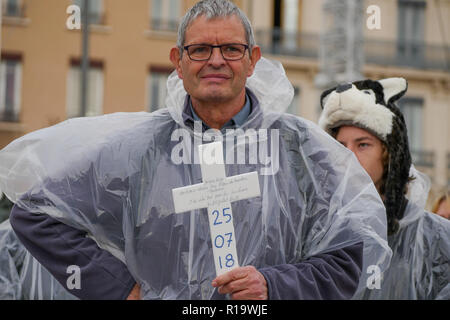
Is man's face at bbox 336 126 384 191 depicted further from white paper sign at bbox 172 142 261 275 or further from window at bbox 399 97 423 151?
window at bbox 399 97 423 151

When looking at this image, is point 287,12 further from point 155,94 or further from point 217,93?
point 217,93

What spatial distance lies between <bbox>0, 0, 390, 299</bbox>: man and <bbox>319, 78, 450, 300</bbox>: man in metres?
0.78

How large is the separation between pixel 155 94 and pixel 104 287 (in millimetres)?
17599

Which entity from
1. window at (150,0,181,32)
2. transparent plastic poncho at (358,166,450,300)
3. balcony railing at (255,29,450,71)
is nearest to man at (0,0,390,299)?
transparent plastic poncho at (358,166,450,300)

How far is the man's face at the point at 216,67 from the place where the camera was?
3049 millimetres

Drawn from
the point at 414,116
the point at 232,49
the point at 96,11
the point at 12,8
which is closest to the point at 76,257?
the point at 232,49

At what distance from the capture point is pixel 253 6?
2197 cm

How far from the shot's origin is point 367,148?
406cm

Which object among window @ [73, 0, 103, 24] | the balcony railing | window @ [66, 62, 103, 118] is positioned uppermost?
window @ [73, 0, 103, 24]

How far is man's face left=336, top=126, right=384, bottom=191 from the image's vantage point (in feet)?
13.2

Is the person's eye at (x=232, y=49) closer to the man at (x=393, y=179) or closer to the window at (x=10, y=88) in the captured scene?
the man at (x=393, y=179)

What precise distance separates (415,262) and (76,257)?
64.5 inches

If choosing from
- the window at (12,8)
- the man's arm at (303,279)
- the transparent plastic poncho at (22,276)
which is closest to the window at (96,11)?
the window at (12,8)

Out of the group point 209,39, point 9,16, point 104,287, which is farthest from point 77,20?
point 9,16
